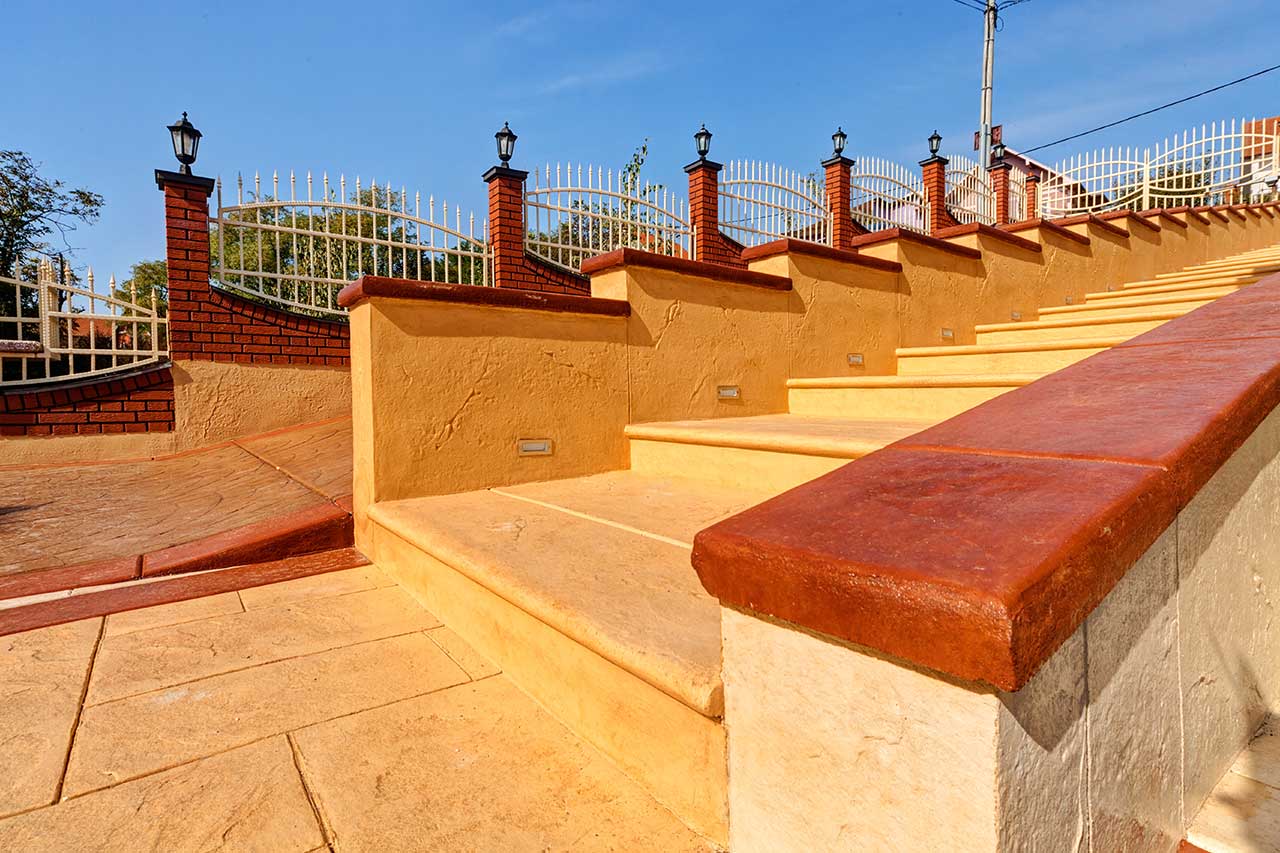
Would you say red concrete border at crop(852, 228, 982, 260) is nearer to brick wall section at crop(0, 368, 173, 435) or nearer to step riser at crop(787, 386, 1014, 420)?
step riser at crop(787, 386, 1014, 420)

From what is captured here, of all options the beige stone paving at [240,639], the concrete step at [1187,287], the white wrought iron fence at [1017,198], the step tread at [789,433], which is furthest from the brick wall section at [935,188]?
the beige stone paving at [240,639]

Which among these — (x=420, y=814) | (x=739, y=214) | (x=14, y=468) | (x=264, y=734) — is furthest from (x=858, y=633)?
(x=739, y=214)

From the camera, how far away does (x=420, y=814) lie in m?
1.08

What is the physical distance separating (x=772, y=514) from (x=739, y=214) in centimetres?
827

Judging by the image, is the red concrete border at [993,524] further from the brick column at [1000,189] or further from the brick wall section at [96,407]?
the brick column at [1000,189]

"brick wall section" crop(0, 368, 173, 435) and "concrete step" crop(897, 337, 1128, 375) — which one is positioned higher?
"concrete step" crop(897, 337, 1128, 375)

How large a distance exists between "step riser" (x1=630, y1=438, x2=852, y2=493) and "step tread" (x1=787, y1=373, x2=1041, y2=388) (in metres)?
0.84

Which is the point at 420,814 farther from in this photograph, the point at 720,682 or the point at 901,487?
the point at 901,487

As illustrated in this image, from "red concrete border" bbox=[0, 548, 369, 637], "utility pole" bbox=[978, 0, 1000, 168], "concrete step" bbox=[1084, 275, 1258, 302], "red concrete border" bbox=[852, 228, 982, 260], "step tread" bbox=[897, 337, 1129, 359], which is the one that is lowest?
"red concrete border" bbox=[0, 548, 369, 637]

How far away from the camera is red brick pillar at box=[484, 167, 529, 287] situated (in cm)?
680

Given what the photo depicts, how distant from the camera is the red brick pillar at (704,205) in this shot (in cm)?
808

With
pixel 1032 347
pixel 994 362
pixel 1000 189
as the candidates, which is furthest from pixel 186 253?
pixel 1000 189

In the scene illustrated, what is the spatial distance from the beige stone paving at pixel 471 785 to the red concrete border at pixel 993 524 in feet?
1.68

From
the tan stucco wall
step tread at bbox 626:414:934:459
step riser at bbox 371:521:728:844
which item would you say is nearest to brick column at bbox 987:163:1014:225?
step tread at bbox 626:414:934:459
